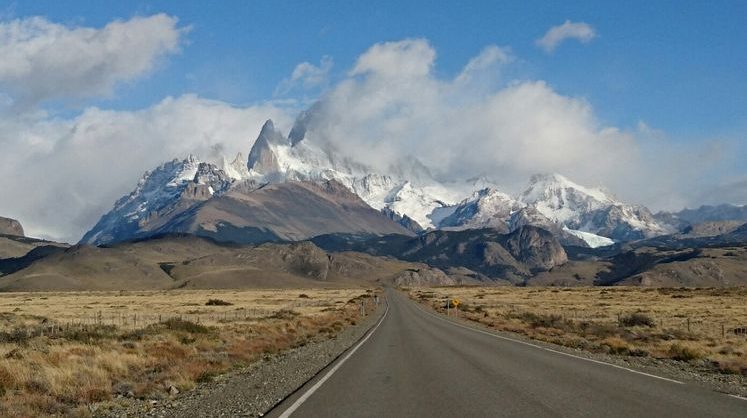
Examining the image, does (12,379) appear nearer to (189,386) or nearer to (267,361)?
(189,386)

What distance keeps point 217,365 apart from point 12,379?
6.61 metres

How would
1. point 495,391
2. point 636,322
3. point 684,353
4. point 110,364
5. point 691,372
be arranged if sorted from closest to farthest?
point 495,391 → point 691,372 → point 110,364 → point 684,353 → point 636,322

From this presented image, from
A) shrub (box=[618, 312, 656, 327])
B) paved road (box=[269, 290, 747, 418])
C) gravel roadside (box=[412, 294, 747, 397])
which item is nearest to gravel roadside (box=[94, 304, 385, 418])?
paved road (box=[269, 290, 747, 418])

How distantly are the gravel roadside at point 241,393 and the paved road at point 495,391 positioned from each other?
0.68 m

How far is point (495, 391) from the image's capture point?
48.2 feet

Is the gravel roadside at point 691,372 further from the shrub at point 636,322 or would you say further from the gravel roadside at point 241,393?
the shrub at point 636,322

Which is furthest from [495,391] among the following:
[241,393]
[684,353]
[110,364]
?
[684,353]

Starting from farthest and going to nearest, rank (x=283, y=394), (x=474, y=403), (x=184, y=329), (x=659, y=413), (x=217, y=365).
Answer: (x=184, y=329) < (x=217, y=365) < (x=283, y=394) < (x=474, y=403) < (x=659, y=413)

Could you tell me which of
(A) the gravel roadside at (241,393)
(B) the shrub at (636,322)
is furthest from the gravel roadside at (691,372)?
(B) the shrub at (636,322)

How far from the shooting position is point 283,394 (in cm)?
1546

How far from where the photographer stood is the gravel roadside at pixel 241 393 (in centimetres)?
1389

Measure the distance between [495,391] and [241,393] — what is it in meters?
6.23

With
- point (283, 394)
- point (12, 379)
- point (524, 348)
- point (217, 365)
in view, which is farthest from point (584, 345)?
point (12, 379)

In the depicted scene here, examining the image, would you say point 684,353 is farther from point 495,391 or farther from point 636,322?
point 636,322
